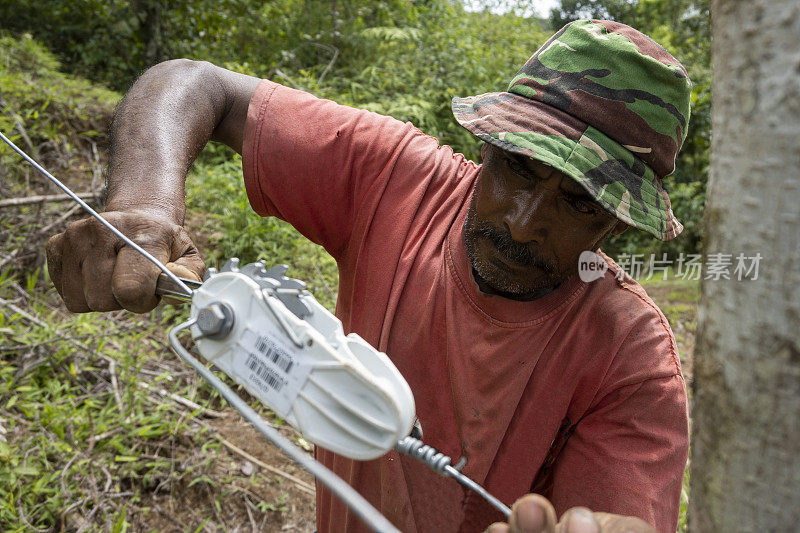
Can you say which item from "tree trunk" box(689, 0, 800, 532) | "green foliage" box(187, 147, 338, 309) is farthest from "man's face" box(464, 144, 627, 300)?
"green foliage" box(187, 147, 338, 309)

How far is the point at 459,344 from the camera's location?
1.54 m

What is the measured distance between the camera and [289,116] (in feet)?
5.33

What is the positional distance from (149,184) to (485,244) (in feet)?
2.68

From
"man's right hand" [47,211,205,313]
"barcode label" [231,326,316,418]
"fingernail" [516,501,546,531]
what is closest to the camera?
"fingernail" [516,501,546,531]

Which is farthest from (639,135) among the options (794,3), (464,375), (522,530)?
(522,530)

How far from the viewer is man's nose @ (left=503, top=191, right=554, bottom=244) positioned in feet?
4.65

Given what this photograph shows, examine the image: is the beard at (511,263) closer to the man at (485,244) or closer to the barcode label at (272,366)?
the man at (485,244)

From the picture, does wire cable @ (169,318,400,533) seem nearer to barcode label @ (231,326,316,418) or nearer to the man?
barcode label @ (231,326,316,418)

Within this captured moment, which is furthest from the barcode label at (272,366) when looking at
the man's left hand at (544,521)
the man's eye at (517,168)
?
the man's eye at (517,168)

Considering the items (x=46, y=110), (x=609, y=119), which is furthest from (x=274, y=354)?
(x=46, y=110)

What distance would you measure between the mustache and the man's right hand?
71 centimetres

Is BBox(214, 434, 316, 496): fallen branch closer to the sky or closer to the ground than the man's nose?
closer to the ground

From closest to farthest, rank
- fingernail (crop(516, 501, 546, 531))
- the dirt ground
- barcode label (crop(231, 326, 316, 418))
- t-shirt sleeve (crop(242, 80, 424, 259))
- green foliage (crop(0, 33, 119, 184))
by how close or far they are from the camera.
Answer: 1. fingernail (crop(516, 501, 546, 531))
2. barcode label (crop(231, 326, 316, 418))
3. t-shirt sleeve (crop(242, 80, 424, 259))
4. the dirt ground
5. green foliage (crop(0, 33, 119, 184))

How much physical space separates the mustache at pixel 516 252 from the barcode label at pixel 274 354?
29.0 inches
